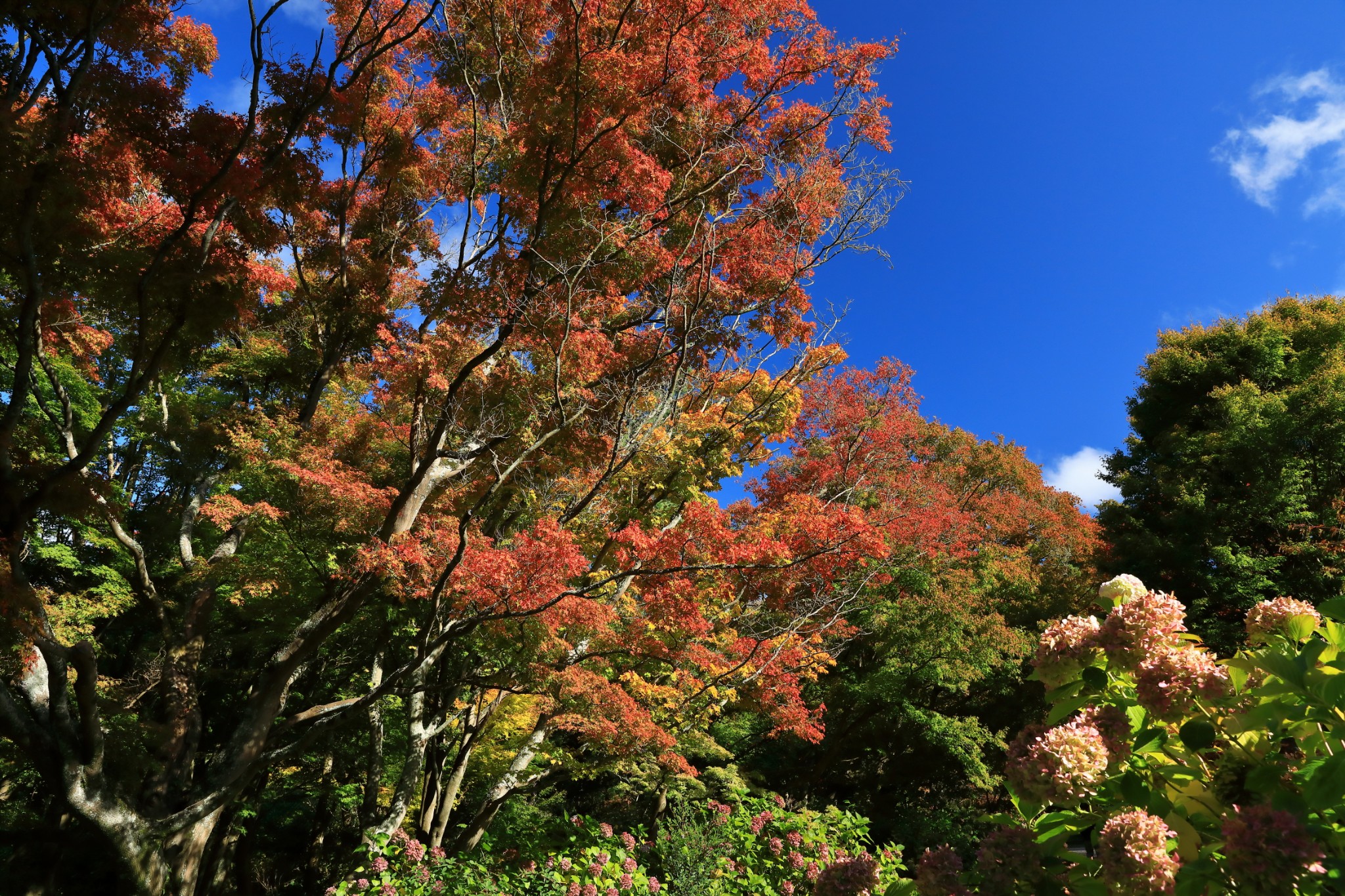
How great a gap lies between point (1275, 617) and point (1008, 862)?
0.79 metres

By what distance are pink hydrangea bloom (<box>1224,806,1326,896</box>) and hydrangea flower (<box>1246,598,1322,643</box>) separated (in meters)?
0.49

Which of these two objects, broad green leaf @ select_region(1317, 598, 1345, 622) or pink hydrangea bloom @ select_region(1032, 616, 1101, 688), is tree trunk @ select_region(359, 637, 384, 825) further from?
broad green leaf @ select_region(1317, 598, 1345, 622)

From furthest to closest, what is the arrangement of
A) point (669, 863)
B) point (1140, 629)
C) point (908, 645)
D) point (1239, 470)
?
1. point (908, 645)
2. point (1239, 470)
3. point (669, 863)
4. point (1140, 629)

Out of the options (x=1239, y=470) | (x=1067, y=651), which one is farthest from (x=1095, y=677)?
(x=1239, y=470)

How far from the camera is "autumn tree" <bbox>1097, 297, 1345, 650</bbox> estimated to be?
415 inches

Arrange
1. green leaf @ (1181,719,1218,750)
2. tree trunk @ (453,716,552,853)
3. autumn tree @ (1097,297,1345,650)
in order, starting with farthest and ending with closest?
1. autumn tree @ (1097,297,1345,650)
2. tree trunk @ (453,716,552,853)
3. green leaf @ (1181,719,1218,750)

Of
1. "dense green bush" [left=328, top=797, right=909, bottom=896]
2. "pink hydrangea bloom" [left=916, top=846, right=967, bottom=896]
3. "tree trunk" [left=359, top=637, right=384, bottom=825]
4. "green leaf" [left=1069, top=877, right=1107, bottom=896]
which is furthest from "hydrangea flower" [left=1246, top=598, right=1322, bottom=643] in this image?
"tree trunk" [left=359, top=637, right=384, bottom=825]

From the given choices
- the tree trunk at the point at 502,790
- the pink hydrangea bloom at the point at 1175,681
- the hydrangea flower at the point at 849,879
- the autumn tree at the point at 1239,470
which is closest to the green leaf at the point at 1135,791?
the pink hydrangea bloom at the point at 1175,681

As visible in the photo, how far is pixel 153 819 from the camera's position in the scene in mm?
5512

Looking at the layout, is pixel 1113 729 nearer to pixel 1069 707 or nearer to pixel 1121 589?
pixel 1069 707

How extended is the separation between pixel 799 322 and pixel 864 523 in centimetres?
244

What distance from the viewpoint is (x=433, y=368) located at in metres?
6.99

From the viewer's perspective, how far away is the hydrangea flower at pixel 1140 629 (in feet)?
4.80

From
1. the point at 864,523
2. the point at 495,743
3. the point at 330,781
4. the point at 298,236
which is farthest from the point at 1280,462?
the point at 330,781
